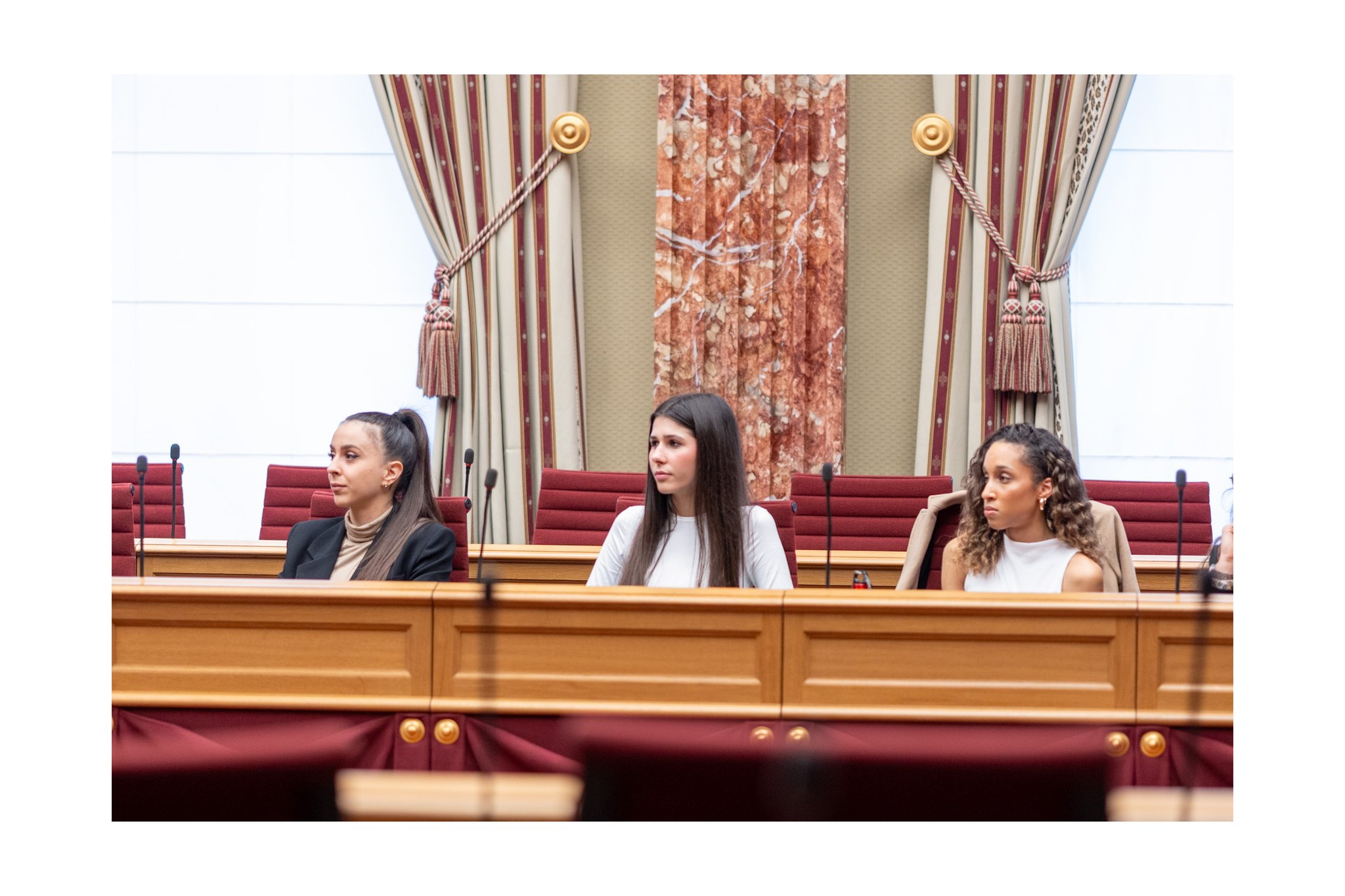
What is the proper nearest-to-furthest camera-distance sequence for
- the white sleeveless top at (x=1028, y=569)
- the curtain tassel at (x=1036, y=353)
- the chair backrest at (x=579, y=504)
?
the white sleeveless top at (x=1028, y=569) → the chair backrest at (x=579, y=504) → the curtain tassel at (x=1036, y=353)

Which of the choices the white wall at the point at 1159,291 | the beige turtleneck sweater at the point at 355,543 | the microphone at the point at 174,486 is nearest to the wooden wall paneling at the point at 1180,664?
the beige turtleneck sweater at the point at 355,543

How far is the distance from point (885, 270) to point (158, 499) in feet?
10.9

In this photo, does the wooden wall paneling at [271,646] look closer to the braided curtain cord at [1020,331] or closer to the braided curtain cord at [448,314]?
the braided curtain cord at [448,314]

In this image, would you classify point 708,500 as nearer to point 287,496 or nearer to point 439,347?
point 287,496

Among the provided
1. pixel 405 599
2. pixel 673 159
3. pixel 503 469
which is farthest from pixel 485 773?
pixel 673 159

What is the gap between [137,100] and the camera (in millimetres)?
5617

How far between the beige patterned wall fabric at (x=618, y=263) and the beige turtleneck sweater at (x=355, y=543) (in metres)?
2.59

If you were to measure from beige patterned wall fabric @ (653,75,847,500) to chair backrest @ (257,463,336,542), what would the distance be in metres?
1.75

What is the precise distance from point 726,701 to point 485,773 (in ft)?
1.53

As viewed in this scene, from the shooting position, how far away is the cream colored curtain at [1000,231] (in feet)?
17.4

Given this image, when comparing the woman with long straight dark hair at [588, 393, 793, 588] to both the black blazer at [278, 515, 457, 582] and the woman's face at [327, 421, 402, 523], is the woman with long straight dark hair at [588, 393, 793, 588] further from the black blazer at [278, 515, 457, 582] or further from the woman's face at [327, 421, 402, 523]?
the woman's face at [327, 421, 402, 523]

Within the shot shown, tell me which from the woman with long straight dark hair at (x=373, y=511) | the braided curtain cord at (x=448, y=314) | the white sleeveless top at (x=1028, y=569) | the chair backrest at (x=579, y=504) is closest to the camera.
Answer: the white sleeveless top at (x=1028, y=569)

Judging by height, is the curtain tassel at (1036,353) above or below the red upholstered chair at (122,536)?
above

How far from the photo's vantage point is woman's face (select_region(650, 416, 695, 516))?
2865 millimetres
